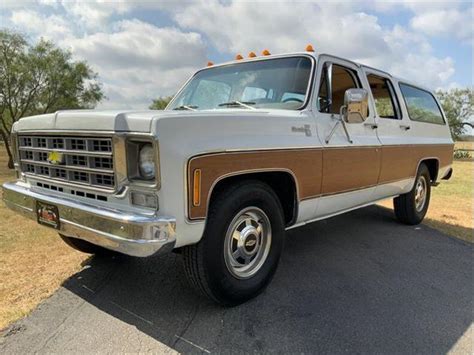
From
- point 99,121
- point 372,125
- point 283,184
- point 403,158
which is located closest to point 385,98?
point 403,158

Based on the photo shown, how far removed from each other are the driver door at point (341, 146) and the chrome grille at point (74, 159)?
195 cm

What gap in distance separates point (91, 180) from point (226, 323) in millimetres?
1414

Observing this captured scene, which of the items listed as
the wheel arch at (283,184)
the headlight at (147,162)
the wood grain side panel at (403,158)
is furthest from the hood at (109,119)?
the wood grain side panel at (403,158)

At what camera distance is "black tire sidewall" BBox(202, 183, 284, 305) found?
271 cm

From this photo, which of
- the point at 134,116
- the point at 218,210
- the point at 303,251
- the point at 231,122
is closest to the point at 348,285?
the point at 303,251

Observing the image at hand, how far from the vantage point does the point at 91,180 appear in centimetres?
272

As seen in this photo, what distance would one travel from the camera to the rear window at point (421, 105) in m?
5.46

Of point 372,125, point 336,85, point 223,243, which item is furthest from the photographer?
point 372,125

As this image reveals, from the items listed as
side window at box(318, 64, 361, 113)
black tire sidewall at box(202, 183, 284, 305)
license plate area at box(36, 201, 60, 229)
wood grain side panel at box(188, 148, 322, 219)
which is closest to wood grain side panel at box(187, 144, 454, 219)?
wood grain side panel at box(188, 148, 322, 219)

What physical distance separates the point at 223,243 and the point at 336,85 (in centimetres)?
244

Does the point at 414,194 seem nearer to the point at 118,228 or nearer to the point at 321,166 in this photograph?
the point at 321,166

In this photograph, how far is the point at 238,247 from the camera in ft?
9.94

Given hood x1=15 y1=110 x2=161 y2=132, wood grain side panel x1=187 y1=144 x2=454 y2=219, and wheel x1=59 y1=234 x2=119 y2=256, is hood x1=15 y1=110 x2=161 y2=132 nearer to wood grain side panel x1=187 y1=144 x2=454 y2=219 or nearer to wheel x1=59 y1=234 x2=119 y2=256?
wood grain side panel x1=187 y1=144 x2=454 y2=219

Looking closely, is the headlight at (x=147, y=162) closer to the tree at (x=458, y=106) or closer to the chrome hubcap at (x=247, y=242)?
the chrome hubcap at (x=247, y=242)
